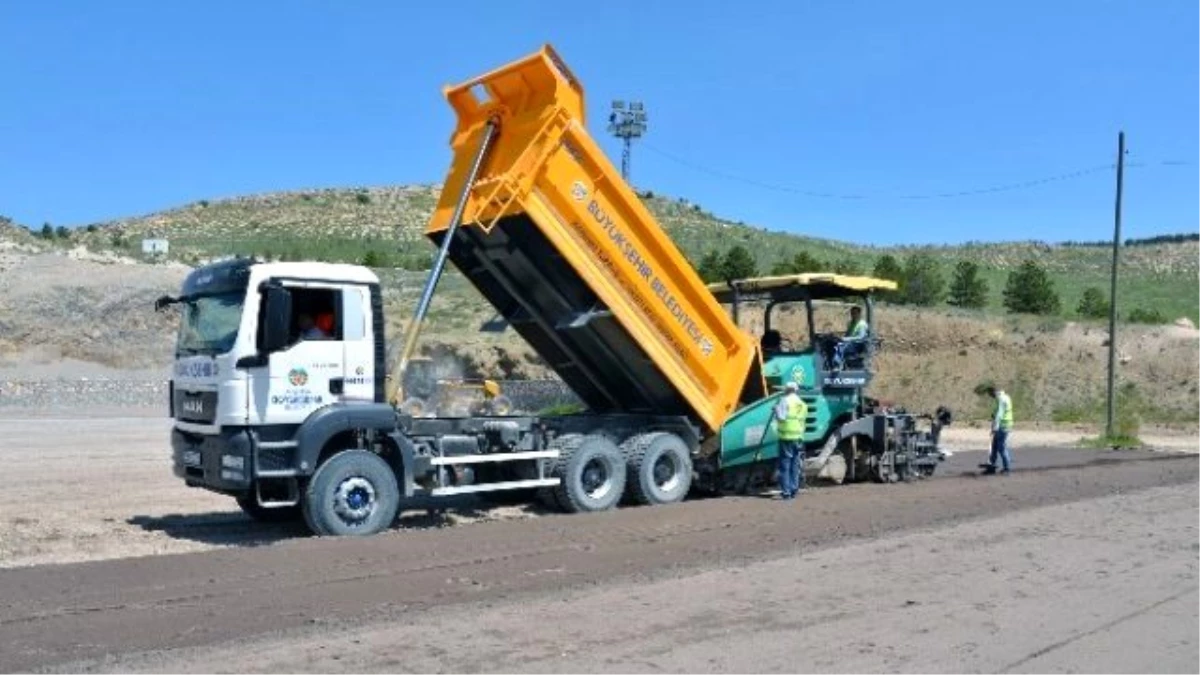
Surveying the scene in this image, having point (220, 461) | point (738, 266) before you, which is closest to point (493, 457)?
point (220, 461)

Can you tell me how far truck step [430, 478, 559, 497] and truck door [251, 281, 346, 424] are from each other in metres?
1.66

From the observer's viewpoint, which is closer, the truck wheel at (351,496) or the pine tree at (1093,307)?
the truck wheel at (351,496)

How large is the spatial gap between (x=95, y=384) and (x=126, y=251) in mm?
22032

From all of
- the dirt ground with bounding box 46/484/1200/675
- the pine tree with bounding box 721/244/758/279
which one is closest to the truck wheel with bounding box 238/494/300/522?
the dirt ground with bounding box 46/484/1200/675

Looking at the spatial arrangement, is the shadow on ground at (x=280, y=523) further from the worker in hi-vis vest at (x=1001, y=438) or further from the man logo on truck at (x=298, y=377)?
the worker in hi-vis vest at (x=1001, y=438)

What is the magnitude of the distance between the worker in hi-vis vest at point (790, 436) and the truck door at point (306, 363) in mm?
5858

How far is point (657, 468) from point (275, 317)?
530 centimetres

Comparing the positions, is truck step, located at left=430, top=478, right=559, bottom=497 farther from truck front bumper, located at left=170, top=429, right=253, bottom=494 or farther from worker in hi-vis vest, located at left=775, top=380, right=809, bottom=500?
worker in hi-vis vest, located at left=775, top=380, right=809, bottom=500

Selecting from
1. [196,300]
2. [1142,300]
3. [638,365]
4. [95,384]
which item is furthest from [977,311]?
[196,300]

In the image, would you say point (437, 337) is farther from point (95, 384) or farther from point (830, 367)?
point (830, 367)

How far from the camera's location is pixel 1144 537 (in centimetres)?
1196

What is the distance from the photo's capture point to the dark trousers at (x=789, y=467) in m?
14.9

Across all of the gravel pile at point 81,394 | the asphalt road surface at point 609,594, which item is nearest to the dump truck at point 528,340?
the asphalt road surface at point 609,594

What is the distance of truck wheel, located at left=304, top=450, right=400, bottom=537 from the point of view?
11.2 metres
